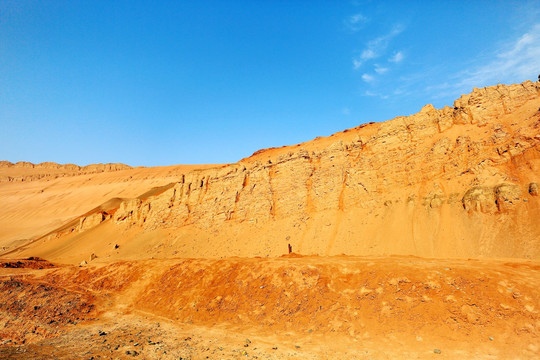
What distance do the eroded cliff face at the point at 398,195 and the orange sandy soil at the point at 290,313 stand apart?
5.79 meters

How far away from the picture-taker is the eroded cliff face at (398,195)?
66.8 feet

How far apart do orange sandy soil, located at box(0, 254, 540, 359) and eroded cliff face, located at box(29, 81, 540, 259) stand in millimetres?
5791

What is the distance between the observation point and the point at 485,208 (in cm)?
2066

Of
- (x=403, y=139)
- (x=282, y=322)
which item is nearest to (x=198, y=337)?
(x=282, y=322)

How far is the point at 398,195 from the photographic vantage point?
26000 millimetres

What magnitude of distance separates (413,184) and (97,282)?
1093 inches

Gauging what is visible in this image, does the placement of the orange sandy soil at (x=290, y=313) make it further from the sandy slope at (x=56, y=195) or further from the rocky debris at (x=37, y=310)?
the sandy slope at (x=56, y=195)

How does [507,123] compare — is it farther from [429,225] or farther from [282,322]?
[282,322]

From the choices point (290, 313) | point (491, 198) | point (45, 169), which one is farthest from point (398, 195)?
point (45, 169)

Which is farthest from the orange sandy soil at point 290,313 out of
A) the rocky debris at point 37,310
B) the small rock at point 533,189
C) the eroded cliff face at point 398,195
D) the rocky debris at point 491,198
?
the small rock at point 533,189

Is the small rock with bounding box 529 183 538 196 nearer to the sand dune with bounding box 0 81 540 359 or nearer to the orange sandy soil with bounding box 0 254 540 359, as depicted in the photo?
the sand dune with bounding box 0 81 540 359

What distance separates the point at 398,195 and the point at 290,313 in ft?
55.7

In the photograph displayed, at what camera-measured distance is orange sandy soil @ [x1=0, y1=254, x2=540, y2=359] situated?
35.6 feet

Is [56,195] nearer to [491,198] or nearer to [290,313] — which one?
[290,313]
